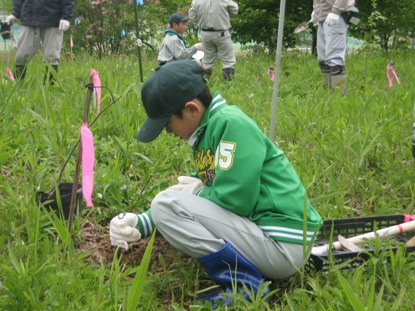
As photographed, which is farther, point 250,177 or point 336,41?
point 336,41

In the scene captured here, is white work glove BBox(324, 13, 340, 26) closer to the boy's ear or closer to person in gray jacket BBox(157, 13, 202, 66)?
person in gray jacket BBox(157, 13, 202, 66)

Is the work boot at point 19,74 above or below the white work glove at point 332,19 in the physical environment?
below

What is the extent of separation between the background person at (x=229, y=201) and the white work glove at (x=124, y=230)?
220mm

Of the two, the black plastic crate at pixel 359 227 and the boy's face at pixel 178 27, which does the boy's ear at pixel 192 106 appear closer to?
the black plastic crate at pixel 359 227

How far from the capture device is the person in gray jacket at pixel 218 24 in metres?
6.61

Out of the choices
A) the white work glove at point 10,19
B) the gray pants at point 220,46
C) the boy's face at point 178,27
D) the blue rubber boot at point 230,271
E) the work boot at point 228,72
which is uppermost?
the white work glove at point 10,19

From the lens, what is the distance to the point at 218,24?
21.7 feet

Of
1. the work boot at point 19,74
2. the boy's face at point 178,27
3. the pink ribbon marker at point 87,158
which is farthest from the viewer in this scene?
the boy's face at point 178,27

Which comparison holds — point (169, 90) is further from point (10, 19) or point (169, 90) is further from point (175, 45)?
point (175, 45)

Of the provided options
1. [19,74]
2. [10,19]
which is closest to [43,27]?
[10,19]

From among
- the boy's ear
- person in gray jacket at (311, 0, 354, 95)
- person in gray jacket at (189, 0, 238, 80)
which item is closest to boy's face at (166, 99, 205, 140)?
the boy's ear

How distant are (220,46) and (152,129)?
4.95 metres

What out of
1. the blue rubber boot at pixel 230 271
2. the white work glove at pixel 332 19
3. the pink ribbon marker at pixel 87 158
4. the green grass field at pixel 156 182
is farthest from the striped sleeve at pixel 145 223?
the white work glove at pixel 332 19

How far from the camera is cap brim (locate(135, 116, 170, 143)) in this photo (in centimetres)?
194
